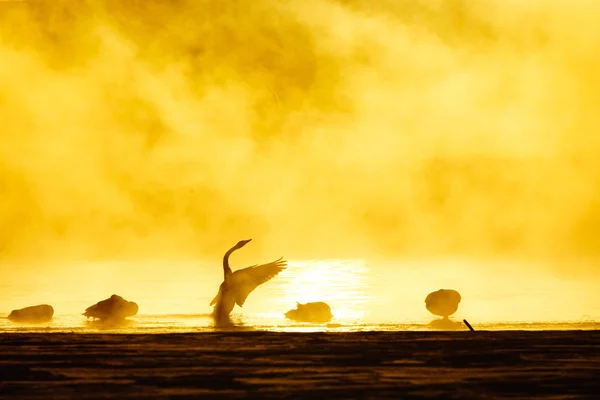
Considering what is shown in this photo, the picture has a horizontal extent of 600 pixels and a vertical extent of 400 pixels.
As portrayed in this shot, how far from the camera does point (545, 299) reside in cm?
4591

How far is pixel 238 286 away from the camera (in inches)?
1040

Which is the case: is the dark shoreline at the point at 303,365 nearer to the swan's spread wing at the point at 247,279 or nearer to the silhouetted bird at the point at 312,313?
the swan's spread wing at the point at 247,279

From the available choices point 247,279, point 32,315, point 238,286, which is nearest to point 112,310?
point 32,315

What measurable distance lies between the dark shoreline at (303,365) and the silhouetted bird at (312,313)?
9426mm

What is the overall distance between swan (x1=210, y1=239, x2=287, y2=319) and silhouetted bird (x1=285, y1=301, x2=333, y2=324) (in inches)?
59.5

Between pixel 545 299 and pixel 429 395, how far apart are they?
120 ft

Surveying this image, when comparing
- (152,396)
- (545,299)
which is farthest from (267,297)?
(152,396)

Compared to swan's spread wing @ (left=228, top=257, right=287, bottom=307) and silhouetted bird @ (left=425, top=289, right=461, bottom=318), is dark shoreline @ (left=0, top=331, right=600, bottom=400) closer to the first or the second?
swan's spread wing @ (left=228, top=257, right=287, bottom=307)

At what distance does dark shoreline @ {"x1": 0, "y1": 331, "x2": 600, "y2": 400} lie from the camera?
11.1 metres

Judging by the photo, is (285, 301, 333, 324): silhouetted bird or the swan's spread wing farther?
(285, 301, 333, 324): silhouetted bird

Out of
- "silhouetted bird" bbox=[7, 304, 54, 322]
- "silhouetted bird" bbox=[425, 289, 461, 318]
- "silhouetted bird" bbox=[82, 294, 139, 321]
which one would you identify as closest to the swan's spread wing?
"silhouetted bird" bbox=[82, 294, 139, 321]

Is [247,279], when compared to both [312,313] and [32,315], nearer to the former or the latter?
[312,313]

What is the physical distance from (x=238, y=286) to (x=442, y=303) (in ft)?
22.7

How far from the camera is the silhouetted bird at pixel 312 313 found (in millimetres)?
27078
